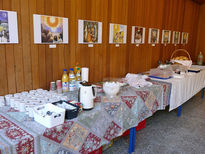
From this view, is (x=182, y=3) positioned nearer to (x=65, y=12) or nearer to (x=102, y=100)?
(x=65, y=12)

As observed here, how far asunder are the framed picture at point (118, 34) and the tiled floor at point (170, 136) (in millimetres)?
1324

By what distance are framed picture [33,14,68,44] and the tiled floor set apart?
1351 millimetres

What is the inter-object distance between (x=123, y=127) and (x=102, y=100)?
326 mm

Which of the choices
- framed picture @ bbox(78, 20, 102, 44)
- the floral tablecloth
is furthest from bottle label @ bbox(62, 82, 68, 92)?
framed picture @ bbox(78, 20, 102, 44)

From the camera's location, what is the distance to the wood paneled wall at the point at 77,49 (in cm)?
166

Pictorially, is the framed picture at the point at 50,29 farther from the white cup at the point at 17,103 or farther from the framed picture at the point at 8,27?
the white cup at the point at 17,103

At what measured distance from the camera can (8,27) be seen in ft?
5.12

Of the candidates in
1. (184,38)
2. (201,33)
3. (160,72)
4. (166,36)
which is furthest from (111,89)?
(201,33)

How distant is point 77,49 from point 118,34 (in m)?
0.79

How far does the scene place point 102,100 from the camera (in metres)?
1.79

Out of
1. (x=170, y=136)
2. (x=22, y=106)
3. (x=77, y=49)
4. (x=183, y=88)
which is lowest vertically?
(x=170, y=136)

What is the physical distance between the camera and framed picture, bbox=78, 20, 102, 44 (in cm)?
216

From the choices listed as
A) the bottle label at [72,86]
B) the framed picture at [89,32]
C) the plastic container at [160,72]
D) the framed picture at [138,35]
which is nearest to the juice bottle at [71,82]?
the bottle label at [72,86]

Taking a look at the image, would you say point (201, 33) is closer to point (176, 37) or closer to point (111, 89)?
point (176, 37)
